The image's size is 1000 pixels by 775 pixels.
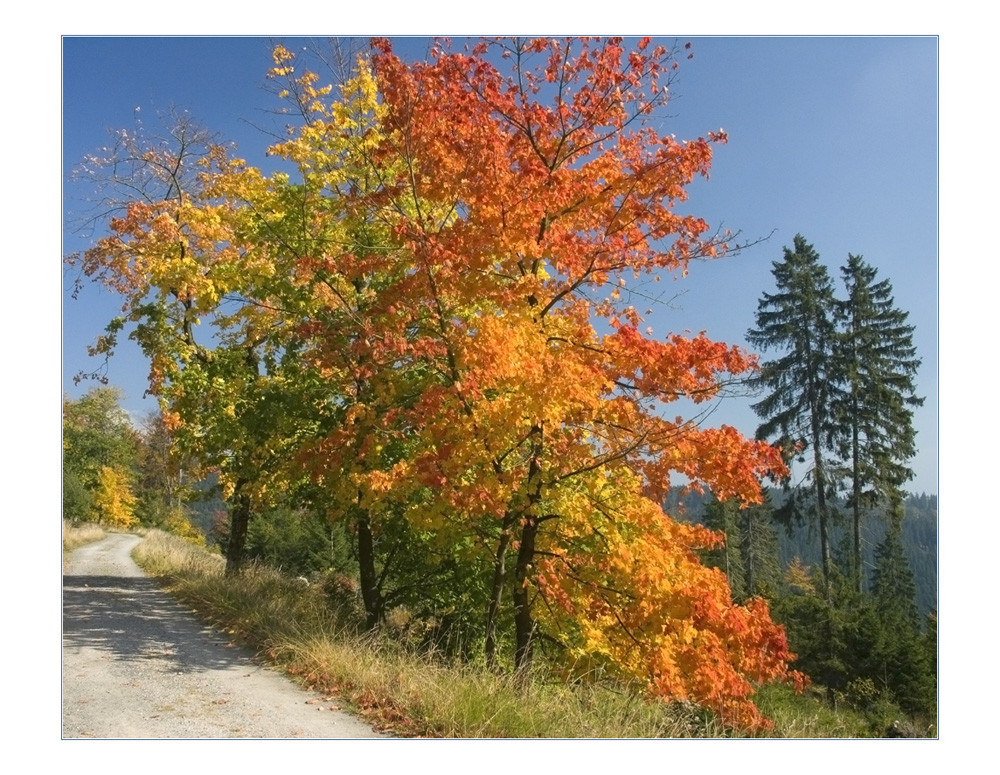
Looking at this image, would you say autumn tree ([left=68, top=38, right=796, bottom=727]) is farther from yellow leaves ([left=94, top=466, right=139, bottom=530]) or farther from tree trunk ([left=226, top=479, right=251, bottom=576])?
yellow leaves ([left=94, top=466, right=139, bottom=530])

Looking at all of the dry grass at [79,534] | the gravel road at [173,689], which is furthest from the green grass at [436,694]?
the dry grass at [79,534]

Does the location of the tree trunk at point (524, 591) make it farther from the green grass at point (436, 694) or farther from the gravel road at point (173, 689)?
the gravel road at point (173, 689)

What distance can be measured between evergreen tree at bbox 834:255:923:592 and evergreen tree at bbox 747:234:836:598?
34cm

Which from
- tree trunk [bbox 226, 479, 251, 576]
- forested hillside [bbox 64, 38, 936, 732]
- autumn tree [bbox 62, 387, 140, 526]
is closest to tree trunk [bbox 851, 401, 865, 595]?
forested hillside [bbox 64, 38, 936, 732]

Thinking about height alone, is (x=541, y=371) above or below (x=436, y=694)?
above

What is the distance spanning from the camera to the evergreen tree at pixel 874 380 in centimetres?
1390

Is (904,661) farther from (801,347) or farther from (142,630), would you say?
(142,630)

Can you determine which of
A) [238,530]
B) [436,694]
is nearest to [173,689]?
[436,694]

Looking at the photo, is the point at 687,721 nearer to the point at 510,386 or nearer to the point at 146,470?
the point at 510,386

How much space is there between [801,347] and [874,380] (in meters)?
1.52

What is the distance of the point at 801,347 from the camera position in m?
15.3

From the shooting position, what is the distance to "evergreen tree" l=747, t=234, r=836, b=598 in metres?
14.8

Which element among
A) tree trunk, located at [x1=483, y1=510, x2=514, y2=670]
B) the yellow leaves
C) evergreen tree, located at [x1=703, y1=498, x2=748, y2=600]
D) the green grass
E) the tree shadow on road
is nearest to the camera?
the green grass

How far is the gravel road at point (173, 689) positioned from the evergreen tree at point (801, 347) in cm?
1122
